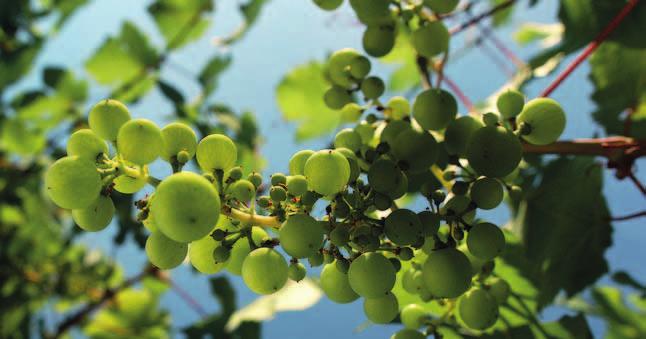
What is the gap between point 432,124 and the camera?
119 cm

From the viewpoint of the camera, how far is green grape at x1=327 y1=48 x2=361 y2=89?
1.38 m

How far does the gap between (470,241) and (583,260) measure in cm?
120

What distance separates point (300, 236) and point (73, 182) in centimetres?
37

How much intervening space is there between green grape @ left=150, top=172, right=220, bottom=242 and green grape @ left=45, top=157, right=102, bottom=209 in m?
0.13

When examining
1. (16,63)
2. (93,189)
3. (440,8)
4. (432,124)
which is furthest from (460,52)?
(16,63)

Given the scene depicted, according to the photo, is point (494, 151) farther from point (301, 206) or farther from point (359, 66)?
point (359, 66)

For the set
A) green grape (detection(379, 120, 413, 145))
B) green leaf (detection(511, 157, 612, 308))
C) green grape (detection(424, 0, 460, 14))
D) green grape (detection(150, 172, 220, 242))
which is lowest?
green leaf (detection(511, 157, 612, 308))

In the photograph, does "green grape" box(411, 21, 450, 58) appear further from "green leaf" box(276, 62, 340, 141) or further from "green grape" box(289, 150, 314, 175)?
"green leaf" box(276, 62, 340, 141)

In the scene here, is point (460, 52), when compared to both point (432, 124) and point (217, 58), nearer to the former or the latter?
point (217, 58)


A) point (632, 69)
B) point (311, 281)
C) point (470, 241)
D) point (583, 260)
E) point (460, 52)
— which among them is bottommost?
point (311, 281)

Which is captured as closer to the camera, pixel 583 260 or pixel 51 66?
pixel 583 260

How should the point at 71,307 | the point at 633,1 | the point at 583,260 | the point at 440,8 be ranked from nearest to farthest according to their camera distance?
1. the point at 440,8
2. the point at 633,1
3. the point at 583,260
4. the point at 71,307

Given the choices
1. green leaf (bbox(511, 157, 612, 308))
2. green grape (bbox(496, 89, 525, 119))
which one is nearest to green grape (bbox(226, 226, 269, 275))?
green grape (bbox(496, 89, 525, 119))

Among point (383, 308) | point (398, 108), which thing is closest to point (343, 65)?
point (398, 108)
